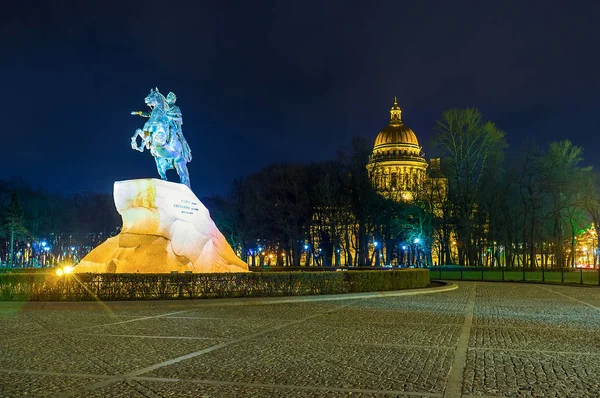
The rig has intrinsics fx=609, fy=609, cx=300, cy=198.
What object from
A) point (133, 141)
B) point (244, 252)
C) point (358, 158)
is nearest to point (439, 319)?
point (133, 141)

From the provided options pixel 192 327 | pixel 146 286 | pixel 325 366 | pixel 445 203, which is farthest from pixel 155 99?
pixel 445 203

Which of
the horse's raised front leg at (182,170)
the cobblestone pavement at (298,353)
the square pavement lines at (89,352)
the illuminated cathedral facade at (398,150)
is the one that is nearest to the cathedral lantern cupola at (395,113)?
the illuminated cathedral facade at (398,150)

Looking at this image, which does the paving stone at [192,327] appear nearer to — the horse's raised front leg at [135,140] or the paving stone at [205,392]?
the paving stone at [205,392]

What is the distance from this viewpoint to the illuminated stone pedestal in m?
25.5

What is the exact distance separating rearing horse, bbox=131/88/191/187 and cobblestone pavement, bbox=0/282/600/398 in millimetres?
10772

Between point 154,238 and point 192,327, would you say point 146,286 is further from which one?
point 192,327

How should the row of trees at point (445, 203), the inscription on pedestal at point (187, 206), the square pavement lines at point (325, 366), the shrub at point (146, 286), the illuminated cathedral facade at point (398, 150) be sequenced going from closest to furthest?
the square pavement lines at point (325, 366)
the shrub at point (146, 286)
the inscription on pedestal at point (187, 206)
the row of trees at point (445, 203)
the illuminated cathedral facade at point (398, 150)

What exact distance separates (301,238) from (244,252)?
8.15 metres

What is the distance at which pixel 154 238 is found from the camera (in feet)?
85.8

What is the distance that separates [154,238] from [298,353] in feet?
54.9

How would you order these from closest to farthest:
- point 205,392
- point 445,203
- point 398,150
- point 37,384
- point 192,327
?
1. point 205,392
2. point 37,384
3. point 192,327
4. point 445,203
5. point 398,150

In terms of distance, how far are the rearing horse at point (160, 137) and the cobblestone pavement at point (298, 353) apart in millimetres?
10772

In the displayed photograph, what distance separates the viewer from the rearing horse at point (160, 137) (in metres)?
27.8

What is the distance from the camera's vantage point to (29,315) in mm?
17438
